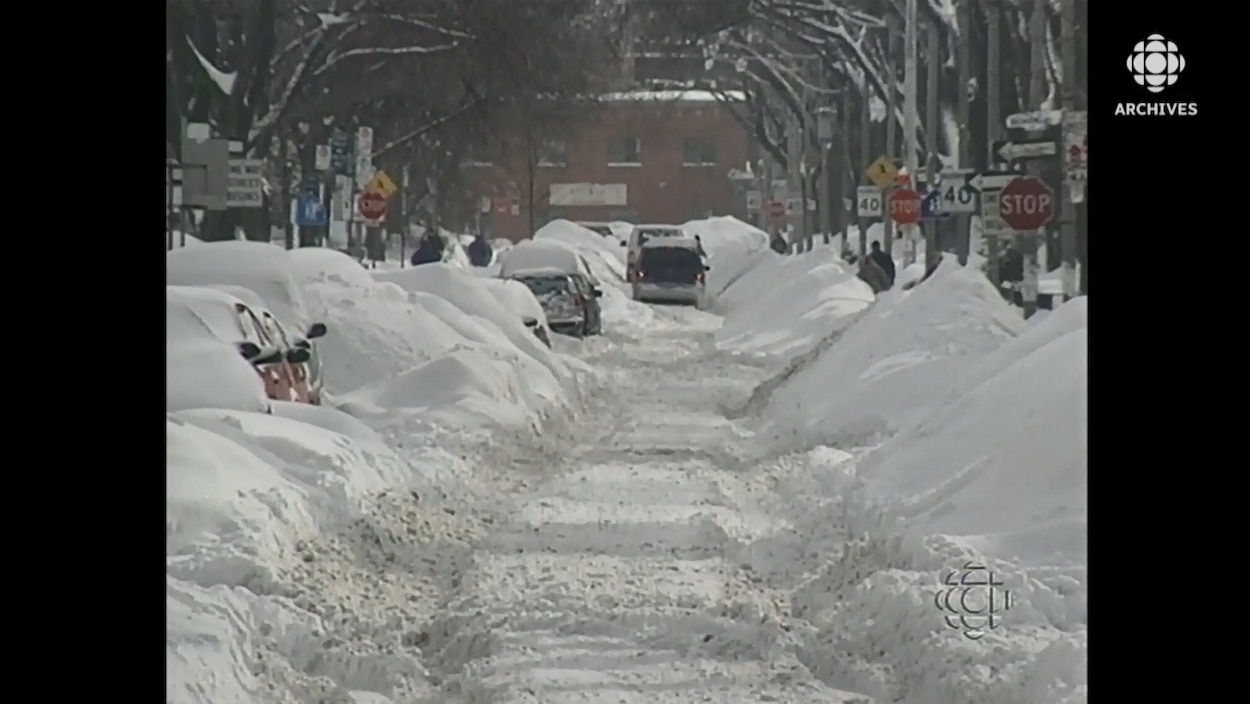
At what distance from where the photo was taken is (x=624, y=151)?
3966cm

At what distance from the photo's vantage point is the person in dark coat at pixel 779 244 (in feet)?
162

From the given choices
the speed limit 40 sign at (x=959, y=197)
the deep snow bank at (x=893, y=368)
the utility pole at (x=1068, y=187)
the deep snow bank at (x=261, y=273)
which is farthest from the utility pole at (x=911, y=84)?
the utility pole at (x=1068, y=187)

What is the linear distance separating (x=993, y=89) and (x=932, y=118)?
5.62 m

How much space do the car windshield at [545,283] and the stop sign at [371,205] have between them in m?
3.38

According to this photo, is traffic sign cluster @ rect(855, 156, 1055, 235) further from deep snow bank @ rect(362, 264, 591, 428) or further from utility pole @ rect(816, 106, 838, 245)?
utility pole @ rect(816, 106, 838, 245)

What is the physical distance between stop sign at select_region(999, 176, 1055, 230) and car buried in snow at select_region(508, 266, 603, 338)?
43.5 feet

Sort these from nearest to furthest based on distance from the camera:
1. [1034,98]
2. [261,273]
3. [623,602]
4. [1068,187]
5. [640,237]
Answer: [623,602], [1068,187], [261,273], [1034,98], [640,237]

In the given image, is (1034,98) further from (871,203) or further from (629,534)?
(871,203)

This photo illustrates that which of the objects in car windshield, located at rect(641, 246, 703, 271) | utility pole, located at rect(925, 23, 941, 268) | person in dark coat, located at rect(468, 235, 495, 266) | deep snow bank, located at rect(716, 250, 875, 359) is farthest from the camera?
person in dark coat, located at rect(468, 235, 495, 266)

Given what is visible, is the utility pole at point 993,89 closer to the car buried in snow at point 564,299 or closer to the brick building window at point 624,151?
the car buried in snow at point 564,299

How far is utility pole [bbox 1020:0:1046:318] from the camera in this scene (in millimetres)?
12414

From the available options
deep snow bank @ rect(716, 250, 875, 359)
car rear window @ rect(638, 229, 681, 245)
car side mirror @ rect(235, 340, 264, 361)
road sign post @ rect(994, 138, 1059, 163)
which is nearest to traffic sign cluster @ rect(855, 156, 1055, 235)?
road sign post @ rect(994, 138, 1059, 163)

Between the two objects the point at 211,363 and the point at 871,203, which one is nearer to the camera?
the point at 211,363

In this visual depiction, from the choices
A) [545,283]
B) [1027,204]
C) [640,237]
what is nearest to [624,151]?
[640,237]
